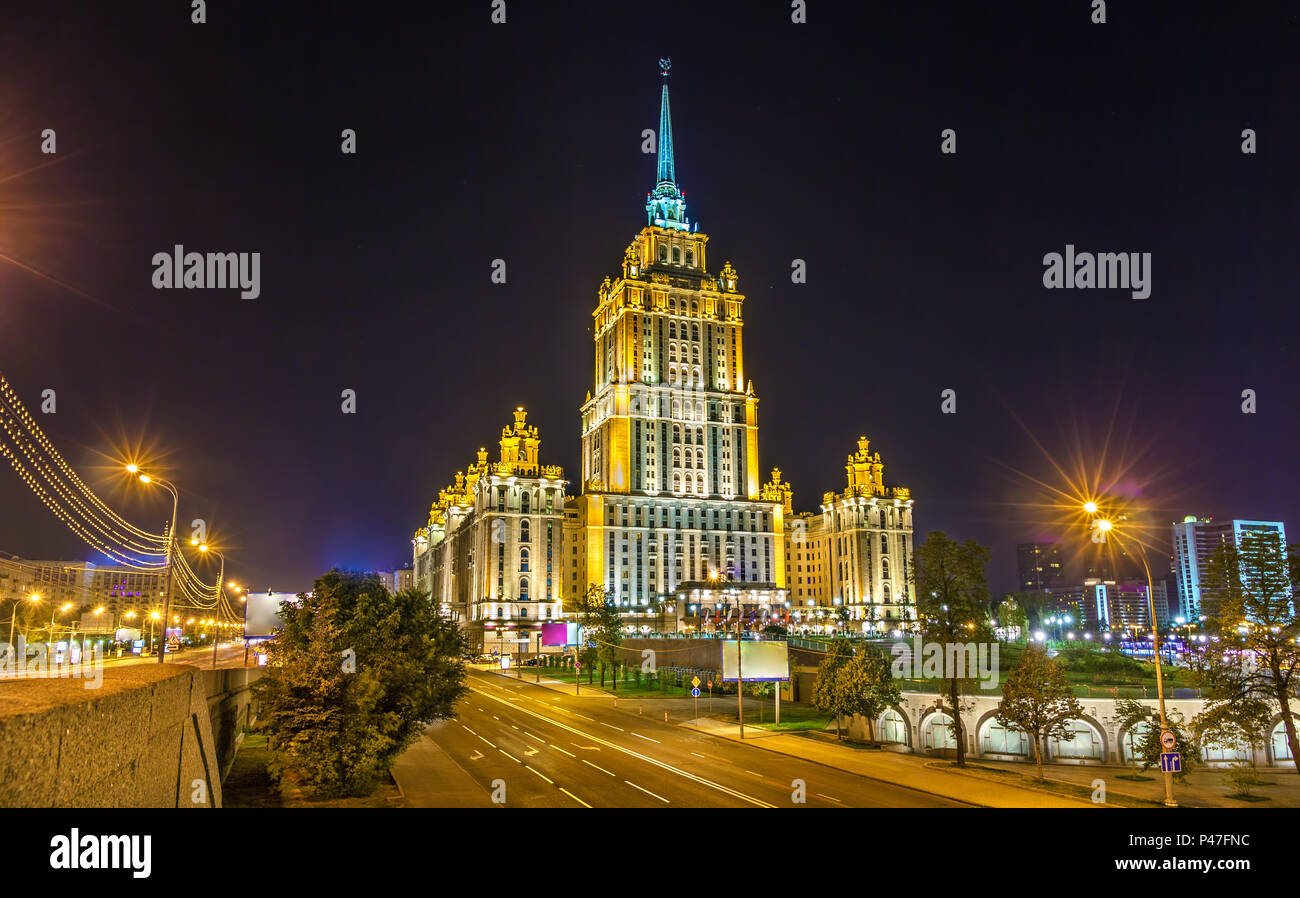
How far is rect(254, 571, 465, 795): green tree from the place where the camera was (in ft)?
85.7

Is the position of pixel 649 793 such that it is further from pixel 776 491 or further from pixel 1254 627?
pixel 776 491

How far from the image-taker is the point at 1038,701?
3406 cm

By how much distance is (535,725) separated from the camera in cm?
5028

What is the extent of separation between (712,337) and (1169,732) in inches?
5024

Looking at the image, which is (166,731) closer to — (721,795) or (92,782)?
(92,782)

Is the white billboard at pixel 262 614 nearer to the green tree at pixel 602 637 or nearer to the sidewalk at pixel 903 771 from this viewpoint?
the sidewalk at pixel 903 771

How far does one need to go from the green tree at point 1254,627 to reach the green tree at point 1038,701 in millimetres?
5030

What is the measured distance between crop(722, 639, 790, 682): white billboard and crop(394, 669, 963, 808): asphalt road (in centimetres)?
430

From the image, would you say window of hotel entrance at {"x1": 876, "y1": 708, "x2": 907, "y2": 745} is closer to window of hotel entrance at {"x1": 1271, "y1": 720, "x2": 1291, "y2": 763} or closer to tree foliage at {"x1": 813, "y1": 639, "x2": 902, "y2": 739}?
tree foliage at {"x1": 813, "y1": 639, "x2": 902, "y2": 739}

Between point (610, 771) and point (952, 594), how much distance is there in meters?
16.9

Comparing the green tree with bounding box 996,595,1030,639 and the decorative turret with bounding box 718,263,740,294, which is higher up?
the decorative turret with bounding box 718,263,740,294

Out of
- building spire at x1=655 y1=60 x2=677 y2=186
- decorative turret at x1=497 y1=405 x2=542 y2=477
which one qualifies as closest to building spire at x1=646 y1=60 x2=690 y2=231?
building spire at x1=655 y1=60 x2=677 y2=186
